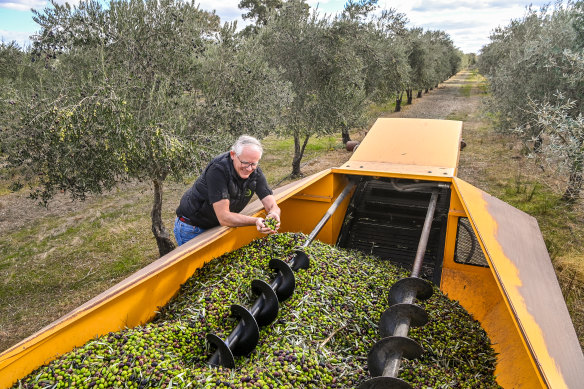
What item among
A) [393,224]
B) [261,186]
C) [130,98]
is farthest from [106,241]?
[393,224]

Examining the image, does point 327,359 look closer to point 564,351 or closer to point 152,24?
point 564,351

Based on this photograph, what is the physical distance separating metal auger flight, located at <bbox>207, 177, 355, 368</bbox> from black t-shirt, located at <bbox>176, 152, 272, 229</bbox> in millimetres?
821

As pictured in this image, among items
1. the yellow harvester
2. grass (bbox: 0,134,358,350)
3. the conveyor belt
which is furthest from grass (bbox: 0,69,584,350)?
the conveyor belt

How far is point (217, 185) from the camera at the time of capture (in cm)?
336

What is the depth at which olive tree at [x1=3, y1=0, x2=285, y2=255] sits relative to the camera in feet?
16.3

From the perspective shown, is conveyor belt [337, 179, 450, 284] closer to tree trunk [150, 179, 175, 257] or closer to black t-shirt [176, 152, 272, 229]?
black t-shirt [176, 152, 272, 229]

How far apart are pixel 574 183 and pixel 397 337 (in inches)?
284

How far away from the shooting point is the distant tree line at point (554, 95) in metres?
5.90

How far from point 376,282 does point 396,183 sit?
218 cm

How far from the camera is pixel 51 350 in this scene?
204 cm

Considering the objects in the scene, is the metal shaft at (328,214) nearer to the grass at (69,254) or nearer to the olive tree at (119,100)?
the olive tree at (119,100)

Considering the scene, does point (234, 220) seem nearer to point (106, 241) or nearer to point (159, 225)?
point (159, 225)

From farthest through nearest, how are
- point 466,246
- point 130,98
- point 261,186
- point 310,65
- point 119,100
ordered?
point 310,65 < point 130,98 < point 119,100 < point 466,246 < point 261,186

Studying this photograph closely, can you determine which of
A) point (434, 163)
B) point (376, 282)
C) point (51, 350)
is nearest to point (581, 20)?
point (434, 163)
